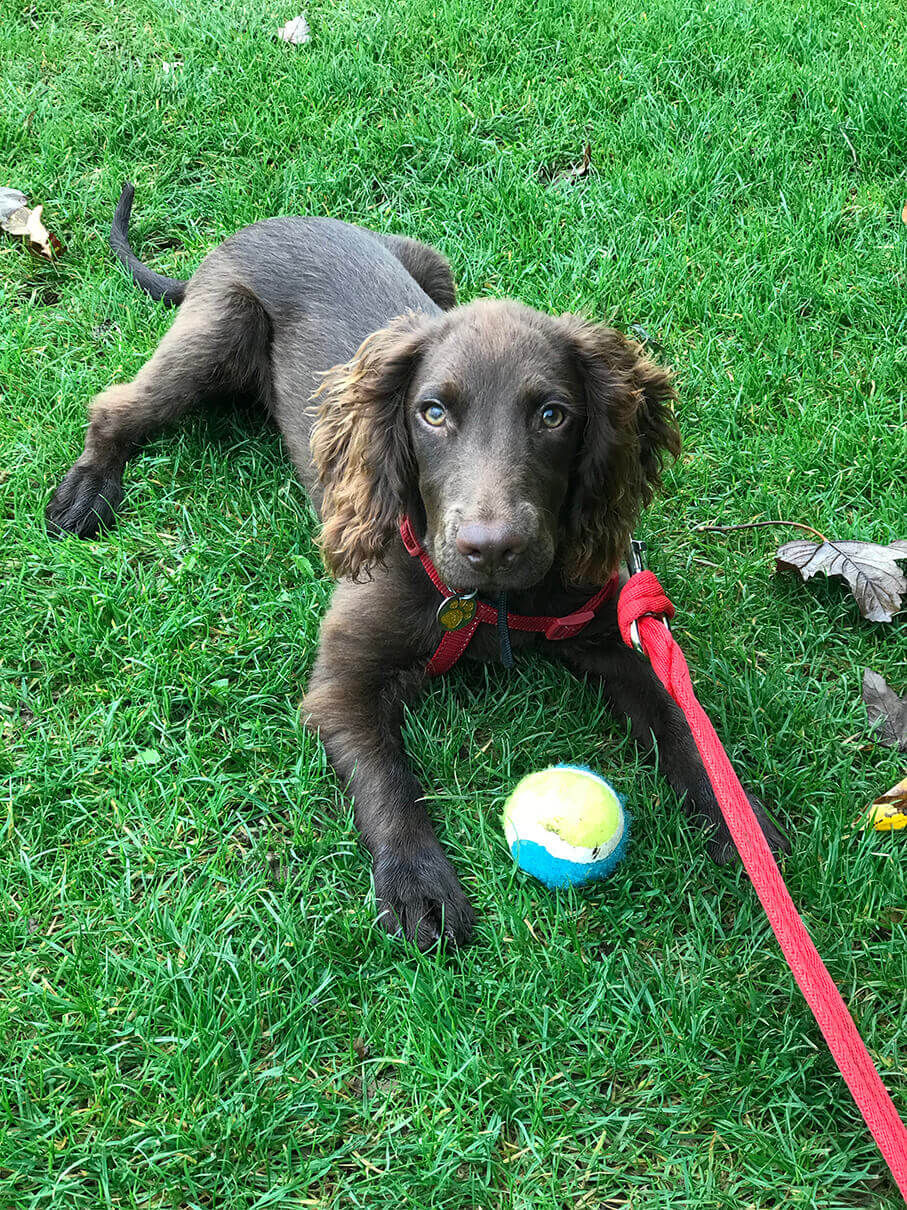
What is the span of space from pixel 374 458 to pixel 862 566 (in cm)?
136

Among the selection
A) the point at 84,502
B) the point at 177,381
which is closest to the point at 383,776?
the point at 84,502

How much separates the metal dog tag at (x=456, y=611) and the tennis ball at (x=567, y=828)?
47 cm

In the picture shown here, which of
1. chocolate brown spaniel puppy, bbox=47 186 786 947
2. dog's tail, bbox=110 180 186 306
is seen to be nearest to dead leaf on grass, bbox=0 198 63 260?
dog's tail, bbox=110 180 186 306

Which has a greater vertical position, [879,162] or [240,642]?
[879,162]

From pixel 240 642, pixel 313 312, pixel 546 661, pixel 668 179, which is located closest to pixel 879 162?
pixel 668 179

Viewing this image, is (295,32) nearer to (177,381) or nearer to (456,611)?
(177,381)

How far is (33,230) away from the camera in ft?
13.8

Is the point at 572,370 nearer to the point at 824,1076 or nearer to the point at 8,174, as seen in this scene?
the point at 824,1076

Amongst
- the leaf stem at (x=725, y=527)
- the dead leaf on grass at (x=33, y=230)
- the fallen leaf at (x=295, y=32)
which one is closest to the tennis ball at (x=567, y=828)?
the leaf stem at (x=725, y=527)

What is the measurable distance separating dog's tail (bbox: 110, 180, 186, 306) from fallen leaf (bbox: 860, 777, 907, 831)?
2.79 metres

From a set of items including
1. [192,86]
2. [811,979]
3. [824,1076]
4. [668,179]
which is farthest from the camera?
[192,86]

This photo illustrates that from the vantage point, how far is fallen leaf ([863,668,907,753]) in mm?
2762

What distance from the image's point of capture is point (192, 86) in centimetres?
481

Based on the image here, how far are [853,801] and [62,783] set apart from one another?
1.86 metres
